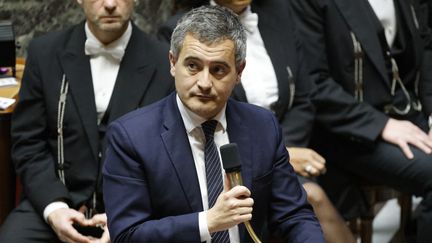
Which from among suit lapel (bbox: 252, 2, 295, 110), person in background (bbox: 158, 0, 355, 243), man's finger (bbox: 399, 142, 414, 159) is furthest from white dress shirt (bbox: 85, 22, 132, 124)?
man's finger (bbox: 399, 142, 414, 159)

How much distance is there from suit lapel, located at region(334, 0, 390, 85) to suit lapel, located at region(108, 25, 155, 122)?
2.85 feet

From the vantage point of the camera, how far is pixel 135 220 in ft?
7.25

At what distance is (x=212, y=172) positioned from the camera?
7.46 feet

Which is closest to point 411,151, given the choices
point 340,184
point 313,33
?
point 340,184

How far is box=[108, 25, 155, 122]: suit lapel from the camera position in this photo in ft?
9.50

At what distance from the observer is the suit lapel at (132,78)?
289cm

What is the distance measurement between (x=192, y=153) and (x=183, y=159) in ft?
0.14

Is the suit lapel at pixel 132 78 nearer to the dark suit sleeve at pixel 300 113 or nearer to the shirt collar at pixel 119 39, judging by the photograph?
the shirt collar at pixel 119 39

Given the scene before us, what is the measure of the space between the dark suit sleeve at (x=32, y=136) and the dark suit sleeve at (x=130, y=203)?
2.21 feet

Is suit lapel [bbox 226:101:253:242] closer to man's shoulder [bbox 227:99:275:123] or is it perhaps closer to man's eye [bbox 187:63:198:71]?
man's shoulder [bbox 227:99:275:123]

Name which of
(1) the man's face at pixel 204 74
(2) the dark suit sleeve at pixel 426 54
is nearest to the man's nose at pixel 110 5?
(1) the man's face at pixel 204 74

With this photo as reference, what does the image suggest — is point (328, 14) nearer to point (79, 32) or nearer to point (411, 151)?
point (411, 151)

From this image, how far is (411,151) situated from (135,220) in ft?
4.97

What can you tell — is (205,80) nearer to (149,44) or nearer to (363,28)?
(149,44)
